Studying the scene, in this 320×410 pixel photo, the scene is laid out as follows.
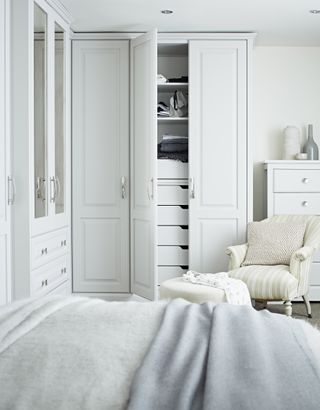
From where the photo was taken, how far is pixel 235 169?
17.1 feet

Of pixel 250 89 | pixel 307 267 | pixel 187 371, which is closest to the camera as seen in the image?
pixel 187 371

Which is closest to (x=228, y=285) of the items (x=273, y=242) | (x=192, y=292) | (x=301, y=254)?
(x=192, y=292)

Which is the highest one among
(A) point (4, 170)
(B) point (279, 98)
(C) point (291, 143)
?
(B) point (279, 98)

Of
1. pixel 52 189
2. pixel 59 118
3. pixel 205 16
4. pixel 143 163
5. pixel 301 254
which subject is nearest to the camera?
pixel 52 189

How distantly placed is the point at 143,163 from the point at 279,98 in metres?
1.56

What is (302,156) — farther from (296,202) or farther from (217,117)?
(217,117)

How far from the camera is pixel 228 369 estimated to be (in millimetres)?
1369

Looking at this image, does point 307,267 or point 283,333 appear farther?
point 307,267

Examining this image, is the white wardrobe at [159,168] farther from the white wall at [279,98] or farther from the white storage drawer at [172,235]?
the white wall at [279,98]

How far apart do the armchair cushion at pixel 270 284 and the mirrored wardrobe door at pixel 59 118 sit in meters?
1.45

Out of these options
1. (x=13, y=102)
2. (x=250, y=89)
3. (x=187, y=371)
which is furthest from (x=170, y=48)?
(x=187, y=371)

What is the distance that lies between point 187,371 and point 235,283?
103 inches

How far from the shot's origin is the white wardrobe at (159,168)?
204 inches

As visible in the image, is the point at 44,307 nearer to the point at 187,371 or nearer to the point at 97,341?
the point at 97,341
